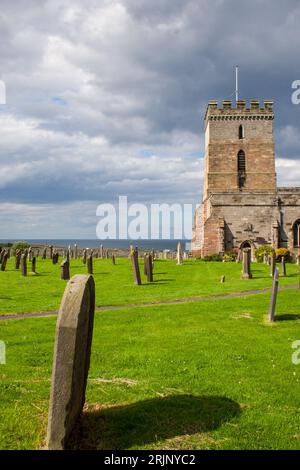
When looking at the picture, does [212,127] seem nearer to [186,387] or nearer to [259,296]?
[259,296]

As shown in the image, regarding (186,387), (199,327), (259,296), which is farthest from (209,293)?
(186,387)

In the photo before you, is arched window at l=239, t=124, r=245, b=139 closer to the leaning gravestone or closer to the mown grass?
the mown grass

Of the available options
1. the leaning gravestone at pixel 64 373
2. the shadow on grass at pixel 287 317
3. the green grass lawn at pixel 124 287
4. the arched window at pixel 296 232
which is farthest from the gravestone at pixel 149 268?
the arched window at pixel 296 232

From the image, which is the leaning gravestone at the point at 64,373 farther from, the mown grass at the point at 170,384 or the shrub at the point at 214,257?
the shrub at the point at 214,257

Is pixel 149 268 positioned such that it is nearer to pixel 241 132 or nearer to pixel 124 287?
pixel 124 287

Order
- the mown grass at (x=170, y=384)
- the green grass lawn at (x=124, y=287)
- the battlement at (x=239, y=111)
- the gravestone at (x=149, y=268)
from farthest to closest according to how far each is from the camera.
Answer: the battlement at (x=239, y=111), the gravestone at (x=149, y=268), the green grass lawn at (x=124, y=287), the mown grass at (x=170, y=384)

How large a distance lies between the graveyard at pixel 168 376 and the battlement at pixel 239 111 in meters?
41.3

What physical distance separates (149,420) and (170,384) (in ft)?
4.89

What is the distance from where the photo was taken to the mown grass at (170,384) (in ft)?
17.8

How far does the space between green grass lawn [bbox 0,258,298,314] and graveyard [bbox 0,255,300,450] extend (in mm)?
373

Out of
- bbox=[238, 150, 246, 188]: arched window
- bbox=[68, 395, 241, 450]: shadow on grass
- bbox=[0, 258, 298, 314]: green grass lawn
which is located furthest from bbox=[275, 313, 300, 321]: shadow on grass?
bbox=[238, 150, 246, 188]: arched window

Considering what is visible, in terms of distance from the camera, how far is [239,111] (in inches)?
2110
